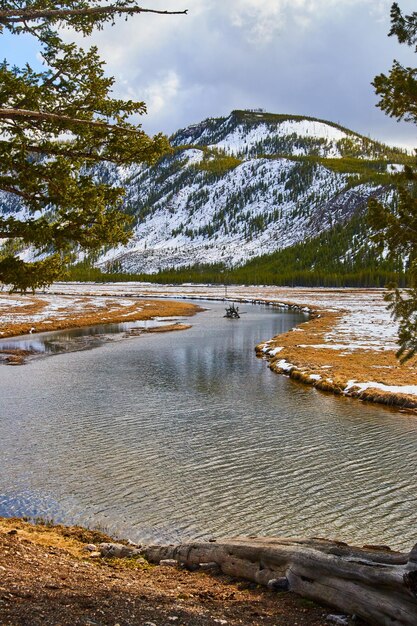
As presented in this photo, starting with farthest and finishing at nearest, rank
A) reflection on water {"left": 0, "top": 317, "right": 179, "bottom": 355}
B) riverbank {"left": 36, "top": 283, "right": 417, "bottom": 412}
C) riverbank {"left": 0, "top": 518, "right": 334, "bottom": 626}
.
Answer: reflection on water {"left": 0, "top": 317, "right": 179, "bottom": 355} < riverbank {"left": 36, "top": 283, "right": 417, "bottom": 412} < riverbank {"left": 0, "top": 518, "right": 334, "bottom": 626}

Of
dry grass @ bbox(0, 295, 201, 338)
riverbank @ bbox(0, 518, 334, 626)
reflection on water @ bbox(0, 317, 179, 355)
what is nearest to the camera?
riverbank @ bbox(0, 518, 334, 626)

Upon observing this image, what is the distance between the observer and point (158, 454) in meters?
20.7

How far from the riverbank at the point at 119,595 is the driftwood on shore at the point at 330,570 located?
26 cm

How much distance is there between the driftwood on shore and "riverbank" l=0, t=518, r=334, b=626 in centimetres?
26

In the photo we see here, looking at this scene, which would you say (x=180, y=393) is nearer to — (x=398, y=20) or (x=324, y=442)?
(x=324, y=442)

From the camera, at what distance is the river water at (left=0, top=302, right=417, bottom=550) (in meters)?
15.2

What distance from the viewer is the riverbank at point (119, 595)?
7988 mm

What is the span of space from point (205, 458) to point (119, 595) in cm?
1138

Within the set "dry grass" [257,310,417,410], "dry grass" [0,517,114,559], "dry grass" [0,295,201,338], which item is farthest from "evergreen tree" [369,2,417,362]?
"dry grass" [0,295,201,338]

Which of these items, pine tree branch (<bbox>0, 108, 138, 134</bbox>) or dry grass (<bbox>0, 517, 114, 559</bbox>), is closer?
pine tree branch (<bbox>0, 108, 138, 134</bbox>)

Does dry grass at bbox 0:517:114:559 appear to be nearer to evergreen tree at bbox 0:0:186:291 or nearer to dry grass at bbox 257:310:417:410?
evergreen tree at bbox 0:0:186:291

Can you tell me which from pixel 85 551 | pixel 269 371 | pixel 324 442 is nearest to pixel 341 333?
pixel 269 371

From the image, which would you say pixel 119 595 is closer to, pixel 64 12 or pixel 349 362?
pixel 64 12

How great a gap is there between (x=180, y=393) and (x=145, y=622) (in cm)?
2396
